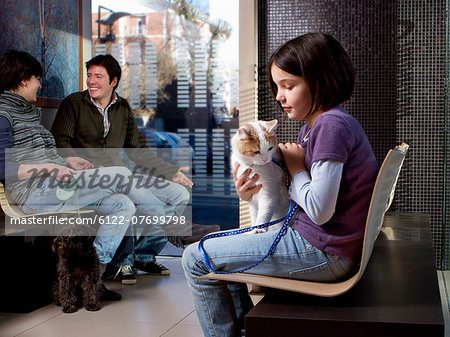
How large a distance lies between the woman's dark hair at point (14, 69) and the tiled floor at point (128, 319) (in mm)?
1392

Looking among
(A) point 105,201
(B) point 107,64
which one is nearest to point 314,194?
(A) point 105,201

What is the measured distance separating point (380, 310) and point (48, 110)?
3312mm

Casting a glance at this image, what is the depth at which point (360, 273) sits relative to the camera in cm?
141

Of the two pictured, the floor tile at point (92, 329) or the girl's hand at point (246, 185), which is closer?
the girl's hand at point (246, 185)

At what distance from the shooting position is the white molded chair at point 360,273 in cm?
135

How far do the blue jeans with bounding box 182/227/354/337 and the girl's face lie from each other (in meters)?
0.34

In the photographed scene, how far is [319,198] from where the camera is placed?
1387 millimetres

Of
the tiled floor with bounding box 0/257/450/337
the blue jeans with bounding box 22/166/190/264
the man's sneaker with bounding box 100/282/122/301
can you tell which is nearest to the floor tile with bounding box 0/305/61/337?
the tiled floor with bounding box 0/257/450/337

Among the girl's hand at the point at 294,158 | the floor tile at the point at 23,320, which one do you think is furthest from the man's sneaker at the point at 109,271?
the girl's hand at the point at 294,158

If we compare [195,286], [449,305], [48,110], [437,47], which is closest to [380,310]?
[195,286]

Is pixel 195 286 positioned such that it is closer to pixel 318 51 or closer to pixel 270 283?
pixel 270 283

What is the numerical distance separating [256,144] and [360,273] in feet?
1.58

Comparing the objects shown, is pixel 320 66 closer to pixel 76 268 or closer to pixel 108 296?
pixel 76 268

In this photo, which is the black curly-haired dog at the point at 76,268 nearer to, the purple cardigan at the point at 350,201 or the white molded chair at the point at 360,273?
the white molded chair at the point at 360,273
